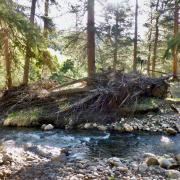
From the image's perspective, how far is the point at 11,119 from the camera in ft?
33.0

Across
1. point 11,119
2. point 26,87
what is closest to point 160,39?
point 26,87

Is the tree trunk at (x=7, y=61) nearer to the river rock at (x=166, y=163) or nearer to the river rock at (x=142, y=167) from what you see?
the river rock at (x=142, y=167)

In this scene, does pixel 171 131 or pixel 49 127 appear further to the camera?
pixel 49 127

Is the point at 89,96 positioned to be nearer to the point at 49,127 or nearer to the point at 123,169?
the point at 49,127

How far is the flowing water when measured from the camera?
7.12 m

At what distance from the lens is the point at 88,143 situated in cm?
793

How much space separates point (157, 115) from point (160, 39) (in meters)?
18.5

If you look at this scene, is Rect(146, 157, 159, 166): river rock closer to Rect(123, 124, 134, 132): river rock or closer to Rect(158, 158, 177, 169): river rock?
Rect(158, 158, 177, 169): river rock

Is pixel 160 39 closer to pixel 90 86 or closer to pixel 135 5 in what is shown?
pixel 135 5

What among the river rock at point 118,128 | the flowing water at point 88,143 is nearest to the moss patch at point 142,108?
the river rock at point 118,128

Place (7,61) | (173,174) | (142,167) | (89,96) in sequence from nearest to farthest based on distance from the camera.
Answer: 1. (173,174)
2. (142,167)
3. (89,96)
4. (7,61)

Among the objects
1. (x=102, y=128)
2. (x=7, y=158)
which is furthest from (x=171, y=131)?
(x=7, y=158)

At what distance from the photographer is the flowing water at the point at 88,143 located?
280 inches

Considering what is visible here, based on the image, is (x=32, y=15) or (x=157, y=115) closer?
(x=157, y=115)
